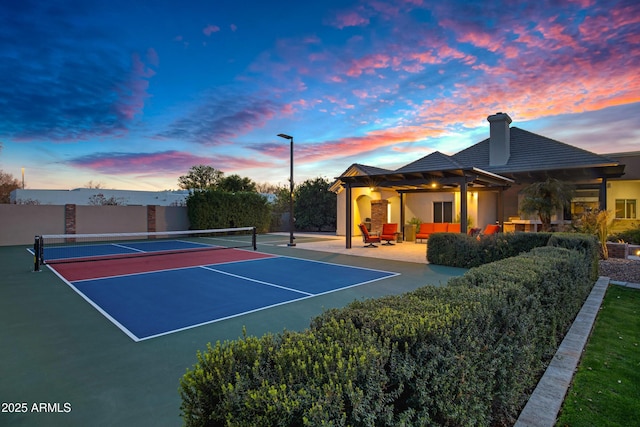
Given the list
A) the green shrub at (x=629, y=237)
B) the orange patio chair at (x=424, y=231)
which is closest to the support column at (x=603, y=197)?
the green shrub at (x=629, y=237)

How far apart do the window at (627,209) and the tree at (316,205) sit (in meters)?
19.7

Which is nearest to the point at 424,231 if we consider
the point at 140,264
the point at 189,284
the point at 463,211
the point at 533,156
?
the point at 463,211

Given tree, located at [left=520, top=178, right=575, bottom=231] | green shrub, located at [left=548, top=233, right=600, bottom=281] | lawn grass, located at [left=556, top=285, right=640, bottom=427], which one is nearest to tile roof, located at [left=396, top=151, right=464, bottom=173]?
tree, located at [left=520, top=178, right=575, bottom=231]

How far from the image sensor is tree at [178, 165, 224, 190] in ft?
139

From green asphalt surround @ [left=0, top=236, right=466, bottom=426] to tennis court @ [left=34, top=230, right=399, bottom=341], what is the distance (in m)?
0.37

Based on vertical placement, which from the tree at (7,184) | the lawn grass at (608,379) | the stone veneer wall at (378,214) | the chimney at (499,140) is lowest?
the lawn grass at (608,379)

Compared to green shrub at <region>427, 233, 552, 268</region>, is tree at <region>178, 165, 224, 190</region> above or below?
above

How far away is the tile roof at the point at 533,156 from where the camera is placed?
1697 centimetres

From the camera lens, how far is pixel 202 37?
1182cm

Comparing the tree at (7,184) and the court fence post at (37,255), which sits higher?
the tree at (7,184)

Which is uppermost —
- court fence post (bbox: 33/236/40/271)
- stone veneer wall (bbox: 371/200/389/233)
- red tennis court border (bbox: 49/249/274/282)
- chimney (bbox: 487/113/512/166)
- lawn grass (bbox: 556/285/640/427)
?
chimney (bbox: 487/113/512/166)

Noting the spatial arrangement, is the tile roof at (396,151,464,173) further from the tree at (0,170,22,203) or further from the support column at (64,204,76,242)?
the tree at (0,170,22,203)

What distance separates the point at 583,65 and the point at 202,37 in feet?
44.5

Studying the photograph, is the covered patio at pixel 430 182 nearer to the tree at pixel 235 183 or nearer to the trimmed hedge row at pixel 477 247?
the trimmed hedge row at pixel 477 247
